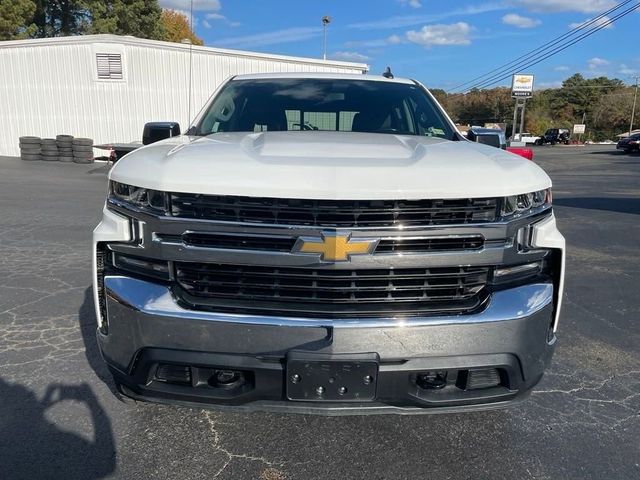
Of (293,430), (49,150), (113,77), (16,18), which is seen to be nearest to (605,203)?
(293,430)

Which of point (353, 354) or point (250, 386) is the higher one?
point (353, 354)

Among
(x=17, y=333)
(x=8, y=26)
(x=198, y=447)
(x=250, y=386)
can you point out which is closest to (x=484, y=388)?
(x=250, y=386)

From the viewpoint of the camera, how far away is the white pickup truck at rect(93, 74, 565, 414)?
2043 millimetres

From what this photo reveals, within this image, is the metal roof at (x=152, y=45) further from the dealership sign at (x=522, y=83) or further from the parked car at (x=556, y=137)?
the parked car at (x=556, y=137)

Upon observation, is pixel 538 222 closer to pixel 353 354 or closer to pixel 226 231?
pixel 353 354

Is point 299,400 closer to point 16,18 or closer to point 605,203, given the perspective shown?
point 605,203

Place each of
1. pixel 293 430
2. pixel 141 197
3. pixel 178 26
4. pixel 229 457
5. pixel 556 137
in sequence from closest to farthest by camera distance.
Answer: pixel 141 197, pixel 229 457, pixel 293 430, pixel 178 26, pixel 556 137

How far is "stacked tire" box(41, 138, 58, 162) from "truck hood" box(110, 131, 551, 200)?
1897cm

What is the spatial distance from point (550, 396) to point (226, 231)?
7.43 ft

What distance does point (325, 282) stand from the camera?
2.11 meters

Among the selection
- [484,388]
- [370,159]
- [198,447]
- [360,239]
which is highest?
[370,159]

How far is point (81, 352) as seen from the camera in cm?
351

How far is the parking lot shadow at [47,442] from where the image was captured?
2373mm

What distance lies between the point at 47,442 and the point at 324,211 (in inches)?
71.4
